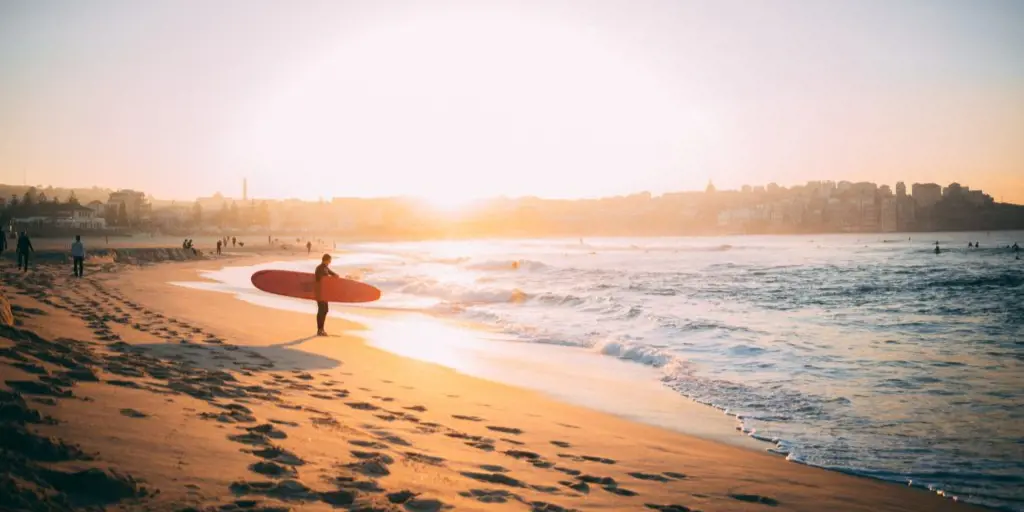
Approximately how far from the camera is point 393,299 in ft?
74.1

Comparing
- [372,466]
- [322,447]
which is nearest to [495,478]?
[372,466]

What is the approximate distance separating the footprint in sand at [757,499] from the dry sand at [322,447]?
2 cm

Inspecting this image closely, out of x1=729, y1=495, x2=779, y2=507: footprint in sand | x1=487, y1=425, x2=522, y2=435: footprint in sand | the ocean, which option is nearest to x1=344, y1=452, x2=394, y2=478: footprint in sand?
x1=487, y1=425, x2=522, y2=435: footprint in sand

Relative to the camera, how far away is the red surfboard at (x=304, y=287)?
1541 centimetres

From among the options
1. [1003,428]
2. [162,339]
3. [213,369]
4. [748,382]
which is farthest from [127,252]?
[1003,428]

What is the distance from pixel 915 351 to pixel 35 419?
45.6ft

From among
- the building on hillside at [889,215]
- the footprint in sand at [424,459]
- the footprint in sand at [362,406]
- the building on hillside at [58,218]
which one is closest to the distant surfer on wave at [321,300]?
the footprint in sand at [362,406]

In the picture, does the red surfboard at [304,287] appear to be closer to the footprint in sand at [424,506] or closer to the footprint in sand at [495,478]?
the footprint in sand at [495,478]

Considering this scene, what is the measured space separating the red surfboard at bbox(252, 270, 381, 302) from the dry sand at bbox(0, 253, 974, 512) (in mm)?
6486

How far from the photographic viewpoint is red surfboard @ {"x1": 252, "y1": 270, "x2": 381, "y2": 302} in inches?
607

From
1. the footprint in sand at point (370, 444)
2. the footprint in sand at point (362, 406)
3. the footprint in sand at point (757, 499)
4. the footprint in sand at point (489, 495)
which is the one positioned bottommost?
the footprint in sand at point (757, 499)

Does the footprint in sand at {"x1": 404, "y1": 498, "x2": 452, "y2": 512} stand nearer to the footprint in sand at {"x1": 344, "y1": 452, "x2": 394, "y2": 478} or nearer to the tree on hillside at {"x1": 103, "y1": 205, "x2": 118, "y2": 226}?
the footprint in sand at {"x1": 344, "y1": 452, "x2": 394, "y2": 478}

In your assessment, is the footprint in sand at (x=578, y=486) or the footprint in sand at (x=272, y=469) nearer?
the footprint in sand at (x=272, y=469)

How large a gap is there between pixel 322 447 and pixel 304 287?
1147cm
